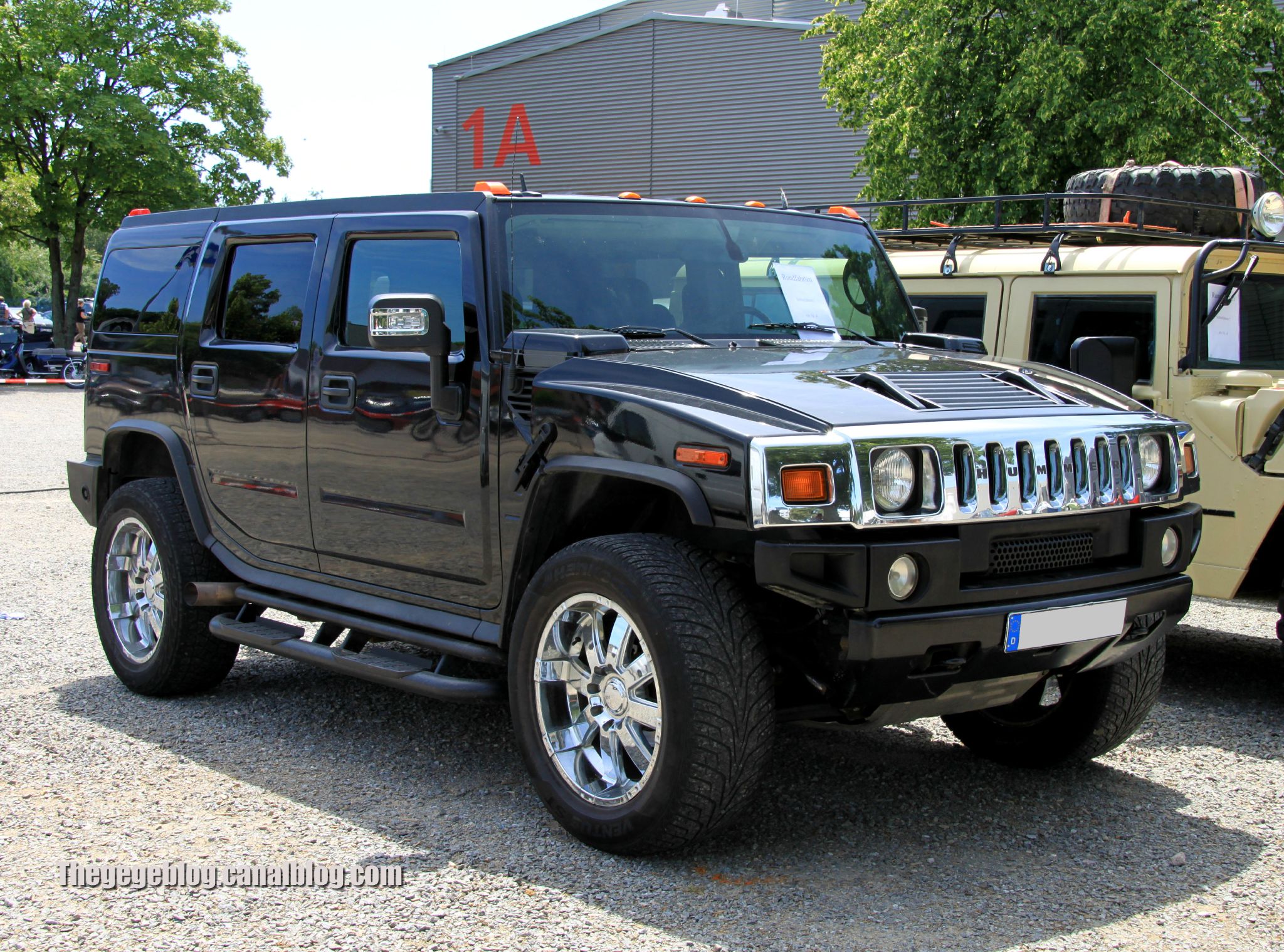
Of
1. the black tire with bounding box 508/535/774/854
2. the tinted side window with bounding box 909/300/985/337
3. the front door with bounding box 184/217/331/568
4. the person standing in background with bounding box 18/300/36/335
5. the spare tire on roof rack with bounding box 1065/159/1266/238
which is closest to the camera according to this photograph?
the black tire with bounding box 508/535/774/854

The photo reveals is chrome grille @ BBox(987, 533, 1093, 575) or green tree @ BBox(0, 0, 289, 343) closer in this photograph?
chrome grille @ BBox(987, 533, 1093, 575)

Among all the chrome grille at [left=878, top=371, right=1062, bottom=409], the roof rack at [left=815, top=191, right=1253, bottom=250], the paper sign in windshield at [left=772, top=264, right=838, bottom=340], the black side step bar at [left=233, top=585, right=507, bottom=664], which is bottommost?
the black side step bar at [left=233, top=585, right=507, bottom=664]

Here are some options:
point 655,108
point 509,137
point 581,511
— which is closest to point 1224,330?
point 581,511

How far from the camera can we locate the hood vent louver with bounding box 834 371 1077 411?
3877mm

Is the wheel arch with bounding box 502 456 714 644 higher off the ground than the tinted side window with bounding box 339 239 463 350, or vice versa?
the tinted side window with bounding box 339 239 463 350

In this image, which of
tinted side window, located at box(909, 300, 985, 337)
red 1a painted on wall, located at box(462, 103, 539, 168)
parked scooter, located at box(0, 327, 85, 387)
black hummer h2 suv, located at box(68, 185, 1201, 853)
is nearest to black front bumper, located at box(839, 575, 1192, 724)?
black hummer h2 suv, located at box(68, 185, 1201, 853)

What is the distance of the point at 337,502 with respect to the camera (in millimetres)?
4918

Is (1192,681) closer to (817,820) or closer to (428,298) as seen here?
(817,820)

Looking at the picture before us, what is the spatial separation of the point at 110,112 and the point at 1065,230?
3382cm

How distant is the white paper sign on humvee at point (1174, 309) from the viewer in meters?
5.81

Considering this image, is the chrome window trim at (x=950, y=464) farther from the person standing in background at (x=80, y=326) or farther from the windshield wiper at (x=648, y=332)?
the person standing in background at (x=80, y=326)

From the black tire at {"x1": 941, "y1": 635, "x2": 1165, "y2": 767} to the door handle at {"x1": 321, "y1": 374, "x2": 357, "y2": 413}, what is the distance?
2.35 metres

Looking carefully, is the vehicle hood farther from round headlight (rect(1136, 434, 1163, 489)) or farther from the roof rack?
the roof rack

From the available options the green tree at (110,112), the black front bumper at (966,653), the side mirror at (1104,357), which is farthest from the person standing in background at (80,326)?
the black front bumper at (966,653)
